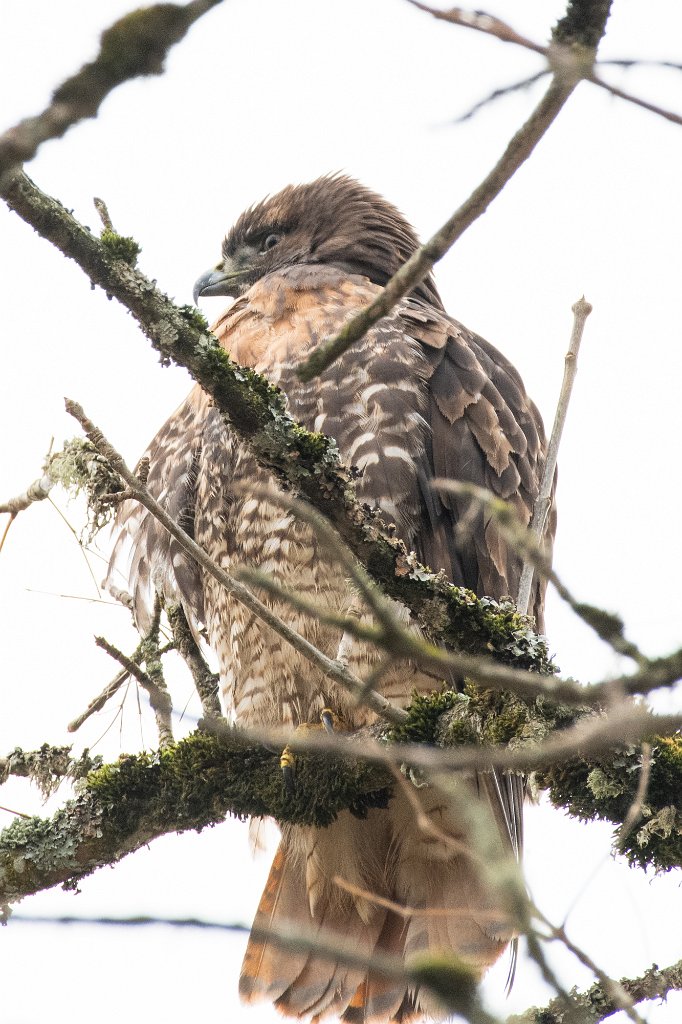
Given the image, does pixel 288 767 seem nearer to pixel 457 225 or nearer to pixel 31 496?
pixel 31 496

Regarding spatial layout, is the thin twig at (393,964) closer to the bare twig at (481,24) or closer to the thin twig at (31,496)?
the bare twig at (481,24)

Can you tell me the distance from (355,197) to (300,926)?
336 cm

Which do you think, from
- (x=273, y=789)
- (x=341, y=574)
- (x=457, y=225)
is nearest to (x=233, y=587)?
(x=457, y=225)

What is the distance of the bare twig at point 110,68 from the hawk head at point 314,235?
3.85 metres

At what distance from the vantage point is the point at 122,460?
2.73 metres

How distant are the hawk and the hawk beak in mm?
969

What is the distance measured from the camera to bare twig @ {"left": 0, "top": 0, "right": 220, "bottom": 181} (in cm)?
138

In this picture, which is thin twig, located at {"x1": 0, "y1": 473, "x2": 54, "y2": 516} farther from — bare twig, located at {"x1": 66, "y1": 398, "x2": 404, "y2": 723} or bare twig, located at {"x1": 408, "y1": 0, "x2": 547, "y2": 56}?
bare twig, located at {"x1": 408, "y1": 0, "x2": 547, "y2": 56}

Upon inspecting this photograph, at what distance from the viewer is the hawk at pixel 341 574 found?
4020mm

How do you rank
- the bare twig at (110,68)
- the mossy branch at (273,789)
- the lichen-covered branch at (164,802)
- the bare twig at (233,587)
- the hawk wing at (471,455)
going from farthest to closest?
the hawk wing at (471,455) → the lichen-covered branch at (164,802) → the mossy branch at (273,789) → the bare twig at (233,587) → the bare twig at (110,68)

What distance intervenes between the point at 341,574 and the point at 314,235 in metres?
2.13

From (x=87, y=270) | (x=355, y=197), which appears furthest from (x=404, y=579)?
(x=355, y=197)

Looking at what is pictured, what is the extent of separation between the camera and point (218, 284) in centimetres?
555

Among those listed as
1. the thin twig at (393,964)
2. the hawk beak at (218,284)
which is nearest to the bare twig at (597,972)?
the thin twig at (393,964)
